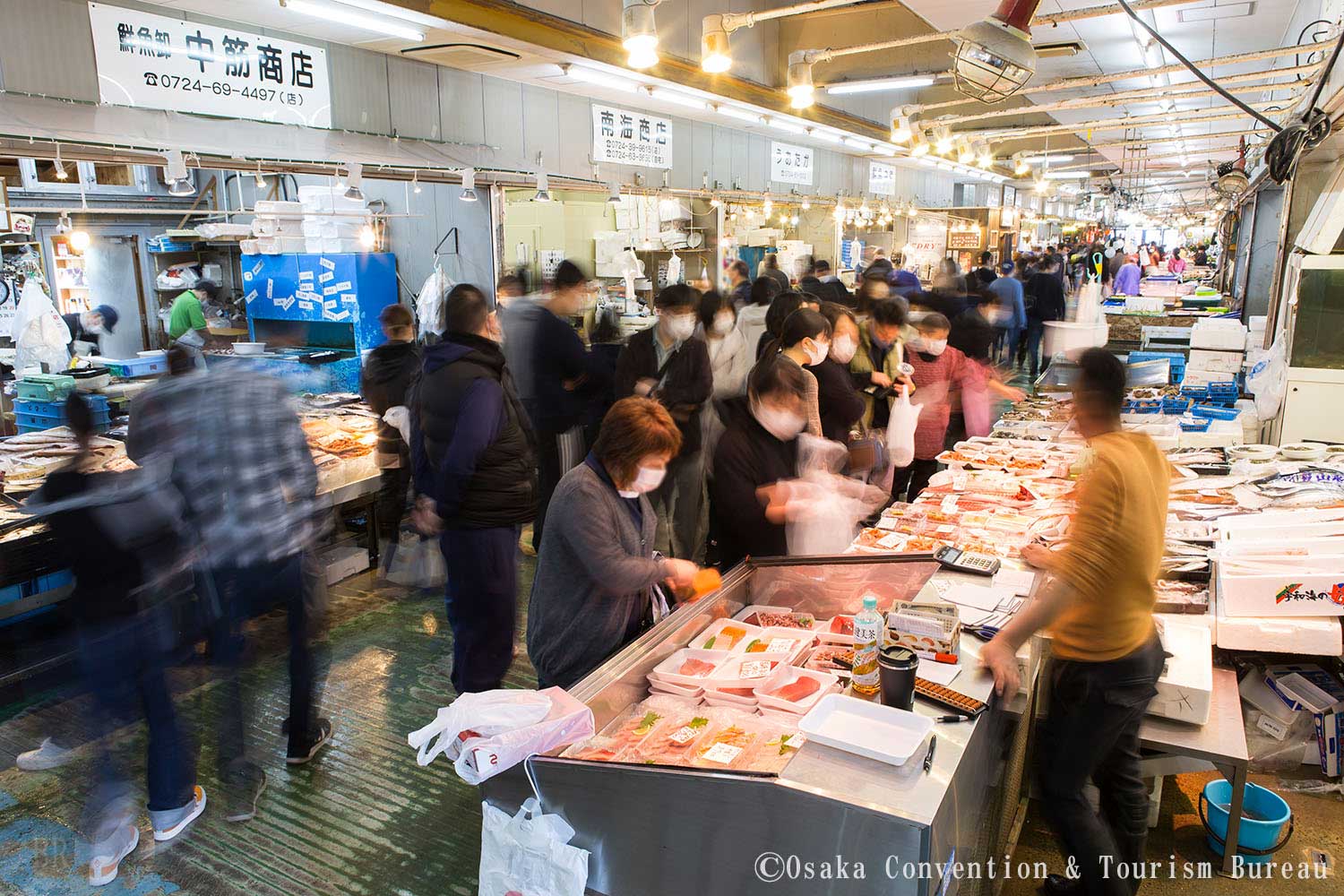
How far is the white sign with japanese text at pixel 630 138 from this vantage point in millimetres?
9094

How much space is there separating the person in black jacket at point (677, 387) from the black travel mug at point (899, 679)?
281 centimetres

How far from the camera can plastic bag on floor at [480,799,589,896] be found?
7.63ft

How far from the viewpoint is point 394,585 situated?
20.9ft

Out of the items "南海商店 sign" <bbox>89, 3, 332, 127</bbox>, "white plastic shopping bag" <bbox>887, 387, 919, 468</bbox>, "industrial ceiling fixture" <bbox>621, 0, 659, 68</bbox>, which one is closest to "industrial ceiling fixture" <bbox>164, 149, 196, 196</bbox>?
"南海商店 sign" <bbox>89, 3, 332, 127</bbox>

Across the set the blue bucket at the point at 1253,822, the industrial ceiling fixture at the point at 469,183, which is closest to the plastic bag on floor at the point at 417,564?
the industrial ceiling fixture at the point at 469,183

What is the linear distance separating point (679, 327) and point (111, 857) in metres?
3.85

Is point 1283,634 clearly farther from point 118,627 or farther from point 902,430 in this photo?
point 118,627

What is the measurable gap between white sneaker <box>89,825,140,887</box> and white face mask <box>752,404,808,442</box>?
319cm

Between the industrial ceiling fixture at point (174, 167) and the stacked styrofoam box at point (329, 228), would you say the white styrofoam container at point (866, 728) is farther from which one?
the stacked styrofoam box at point (329, 228)

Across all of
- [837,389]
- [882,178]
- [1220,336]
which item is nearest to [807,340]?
→ [837,389]

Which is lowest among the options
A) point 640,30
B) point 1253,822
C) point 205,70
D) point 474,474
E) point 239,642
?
point 1253,822

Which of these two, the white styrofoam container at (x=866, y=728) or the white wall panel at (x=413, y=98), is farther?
the white wall panel at (x=413, y=98)

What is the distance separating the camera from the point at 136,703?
3.64 metres

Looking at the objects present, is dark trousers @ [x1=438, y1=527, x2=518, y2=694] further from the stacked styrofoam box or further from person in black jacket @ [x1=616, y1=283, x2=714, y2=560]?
the stacked styrofoam box
